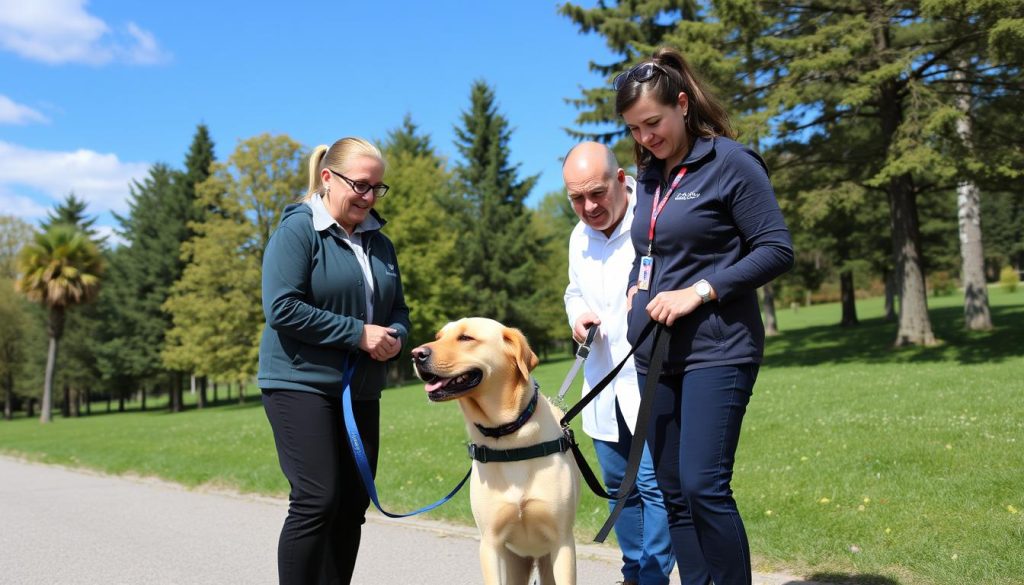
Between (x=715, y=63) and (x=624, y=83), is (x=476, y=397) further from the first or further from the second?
(x=715, y=63)

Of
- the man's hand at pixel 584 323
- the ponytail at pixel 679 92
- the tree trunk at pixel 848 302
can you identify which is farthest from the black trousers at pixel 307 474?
the tree trunk at pixel 848 302

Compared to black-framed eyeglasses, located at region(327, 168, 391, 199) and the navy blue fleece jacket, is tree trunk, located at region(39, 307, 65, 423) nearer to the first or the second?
black-framed eyeglasses, located at region(327, 168, 391, 199)

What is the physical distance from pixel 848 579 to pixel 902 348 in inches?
709

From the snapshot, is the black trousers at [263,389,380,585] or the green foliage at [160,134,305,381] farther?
the green foliage at [160,134,305,381]

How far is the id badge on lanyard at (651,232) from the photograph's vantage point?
3.03 meters

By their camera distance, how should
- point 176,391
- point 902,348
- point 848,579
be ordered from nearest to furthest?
point 848,579 < point 902,348 < point 176,391

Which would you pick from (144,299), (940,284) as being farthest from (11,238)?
(940,284)

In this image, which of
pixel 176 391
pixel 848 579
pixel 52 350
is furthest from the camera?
pixel 176 391

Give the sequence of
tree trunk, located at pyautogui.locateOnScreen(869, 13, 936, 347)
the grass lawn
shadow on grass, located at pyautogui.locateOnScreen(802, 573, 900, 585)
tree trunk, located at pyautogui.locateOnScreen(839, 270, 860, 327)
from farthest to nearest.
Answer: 1. tree trunk, located at pyautogui.locateOnScreen(839, 270, 860, 327)
2. tree trunk, located at pyautogui.locateOnScreen(869, 13, 936, 347)
3. the grass lawn
4. shadow on grass, located at pyautogui.locateOnScreen(802, 573, 900, 585)

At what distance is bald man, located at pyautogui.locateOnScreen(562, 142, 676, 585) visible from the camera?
388cm

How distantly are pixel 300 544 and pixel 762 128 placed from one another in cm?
1677

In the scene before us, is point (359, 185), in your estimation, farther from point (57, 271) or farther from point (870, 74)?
point (57, 271)

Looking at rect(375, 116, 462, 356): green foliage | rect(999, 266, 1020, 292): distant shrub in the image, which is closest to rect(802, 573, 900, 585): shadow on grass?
rect(375, 116, 462, 356): green foliage

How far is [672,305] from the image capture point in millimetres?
2879
